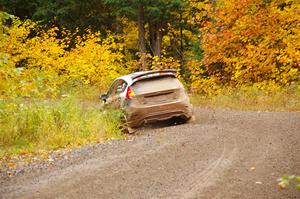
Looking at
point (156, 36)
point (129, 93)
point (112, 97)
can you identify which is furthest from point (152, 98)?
point (156, 36)

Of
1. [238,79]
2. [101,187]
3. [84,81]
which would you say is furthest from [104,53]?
[101,187]

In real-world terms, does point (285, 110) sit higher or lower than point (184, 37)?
lower

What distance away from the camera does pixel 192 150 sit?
8.70 m

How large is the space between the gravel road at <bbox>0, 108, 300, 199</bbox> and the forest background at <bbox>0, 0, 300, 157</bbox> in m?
1.81

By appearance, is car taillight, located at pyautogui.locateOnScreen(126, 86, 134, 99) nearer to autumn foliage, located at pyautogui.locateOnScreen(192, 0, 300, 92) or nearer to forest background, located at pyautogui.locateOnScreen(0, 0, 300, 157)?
forest background, located at pyautogui.locateOnScreen(0, 0, 300, 157)

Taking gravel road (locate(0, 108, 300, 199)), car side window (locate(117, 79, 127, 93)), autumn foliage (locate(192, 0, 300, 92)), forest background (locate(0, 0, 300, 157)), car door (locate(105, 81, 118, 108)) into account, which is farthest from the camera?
autumn foliage (locate(192, 0, 300, 92))

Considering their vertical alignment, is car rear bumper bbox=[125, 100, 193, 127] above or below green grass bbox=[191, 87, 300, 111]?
above

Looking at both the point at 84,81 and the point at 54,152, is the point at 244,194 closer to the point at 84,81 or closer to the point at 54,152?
the point at 54,152

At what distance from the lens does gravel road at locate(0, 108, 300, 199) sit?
6250 mm

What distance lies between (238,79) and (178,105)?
8.10m

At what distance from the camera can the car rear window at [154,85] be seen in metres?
12.0

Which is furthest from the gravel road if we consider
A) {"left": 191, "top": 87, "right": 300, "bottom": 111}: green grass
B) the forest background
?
{"left": 191, "top": 87, "right": 300, "bottom": 111}: green grass

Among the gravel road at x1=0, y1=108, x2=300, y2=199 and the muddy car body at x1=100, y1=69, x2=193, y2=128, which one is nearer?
the gravel road at x1=0, y1=108, x2=300, y2=199

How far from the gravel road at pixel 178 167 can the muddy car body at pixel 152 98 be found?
0.90 m
